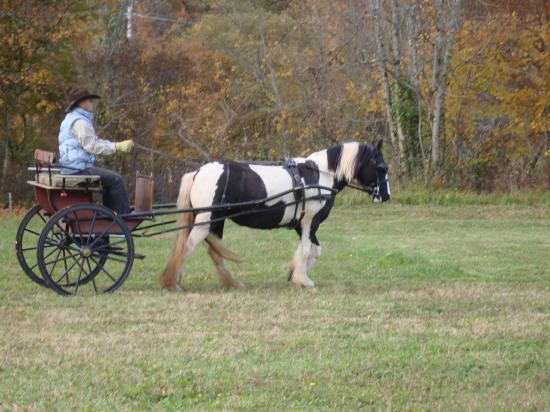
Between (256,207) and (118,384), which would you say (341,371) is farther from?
(256,207)

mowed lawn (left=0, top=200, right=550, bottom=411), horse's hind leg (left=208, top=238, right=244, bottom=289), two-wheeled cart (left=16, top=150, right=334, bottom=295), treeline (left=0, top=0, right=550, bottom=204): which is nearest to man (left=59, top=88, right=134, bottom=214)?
two-wheeled cart (left=16, top=150, right=334, bottom=295)

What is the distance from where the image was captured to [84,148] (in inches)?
405

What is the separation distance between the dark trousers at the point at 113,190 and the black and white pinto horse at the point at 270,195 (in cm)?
65

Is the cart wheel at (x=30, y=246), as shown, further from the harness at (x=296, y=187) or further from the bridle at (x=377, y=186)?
the bridle at (x=377, y=186)

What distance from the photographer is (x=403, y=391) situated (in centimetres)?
652

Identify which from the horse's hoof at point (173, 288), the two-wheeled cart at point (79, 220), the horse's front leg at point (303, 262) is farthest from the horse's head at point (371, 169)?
the horse's hoof at point (173, 288)

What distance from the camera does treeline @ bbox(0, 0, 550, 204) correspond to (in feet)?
84.1

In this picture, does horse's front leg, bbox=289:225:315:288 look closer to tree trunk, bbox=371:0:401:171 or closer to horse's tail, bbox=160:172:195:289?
horse's tail, bbox=160:172:195:289

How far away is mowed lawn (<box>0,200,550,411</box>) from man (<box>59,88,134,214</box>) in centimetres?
103

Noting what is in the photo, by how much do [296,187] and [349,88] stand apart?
19615 mm

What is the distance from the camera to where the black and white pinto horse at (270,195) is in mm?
10805

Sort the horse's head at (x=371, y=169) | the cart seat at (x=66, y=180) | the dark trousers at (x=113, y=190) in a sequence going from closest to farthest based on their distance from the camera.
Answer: the cart seat at (x=66, y=180), the dark trousers at (x=113, y=190), the horse's head at (x=371, y=169)

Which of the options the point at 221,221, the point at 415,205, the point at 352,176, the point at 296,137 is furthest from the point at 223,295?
the point at 296,137

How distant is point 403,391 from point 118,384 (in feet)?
5.78
